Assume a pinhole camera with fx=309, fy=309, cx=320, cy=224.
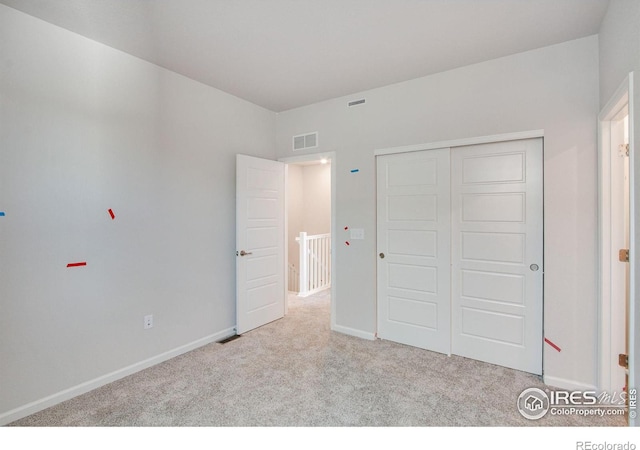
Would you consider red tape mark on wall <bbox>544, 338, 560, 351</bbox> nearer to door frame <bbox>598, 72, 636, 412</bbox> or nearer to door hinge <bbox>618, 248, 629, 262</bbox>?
door frame <bbox>598, 72, 636, 412</bbox>

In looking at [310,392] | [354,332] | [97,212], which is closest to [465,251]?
[354,332]

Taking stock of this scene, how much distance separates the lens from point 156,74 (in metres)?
2.85

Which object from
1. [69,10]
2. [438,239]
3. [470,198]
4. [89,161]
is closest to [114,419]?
[89,161]

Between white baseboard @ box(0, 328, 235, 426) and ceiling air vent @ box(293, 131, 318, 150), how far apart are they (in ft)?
7.99

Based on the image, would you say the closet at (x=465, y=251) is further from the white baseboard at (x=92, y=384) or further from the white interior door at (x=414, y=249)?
the white baseboard at (x=92, y=384)

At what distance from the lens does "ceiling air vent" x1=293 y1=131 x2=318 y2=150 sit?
3.78m

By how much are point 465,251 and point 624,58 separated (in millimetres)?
1706

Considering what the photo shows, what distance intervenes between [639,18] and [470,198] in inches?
61.6

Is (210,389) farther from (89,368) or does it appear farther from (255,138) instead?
(255,138)

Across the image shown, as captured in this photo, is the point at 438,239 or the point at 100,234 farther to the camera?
the point at 438,239

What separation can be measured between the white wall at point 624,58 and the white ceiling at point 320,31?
0.18 meters

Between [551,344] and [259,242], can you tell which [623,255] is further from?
[259,242]

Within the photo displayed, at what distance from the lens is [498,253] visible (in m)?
2.76

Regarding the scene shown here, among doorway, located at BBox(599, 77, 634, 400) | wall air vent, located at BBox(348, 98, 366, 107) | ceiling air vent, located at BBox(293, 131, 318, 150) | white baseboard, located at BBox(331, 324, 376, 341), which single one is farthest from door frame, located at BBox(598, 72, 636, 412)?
ceiling air vent, located at BBox(293, 131, 318, 150)
